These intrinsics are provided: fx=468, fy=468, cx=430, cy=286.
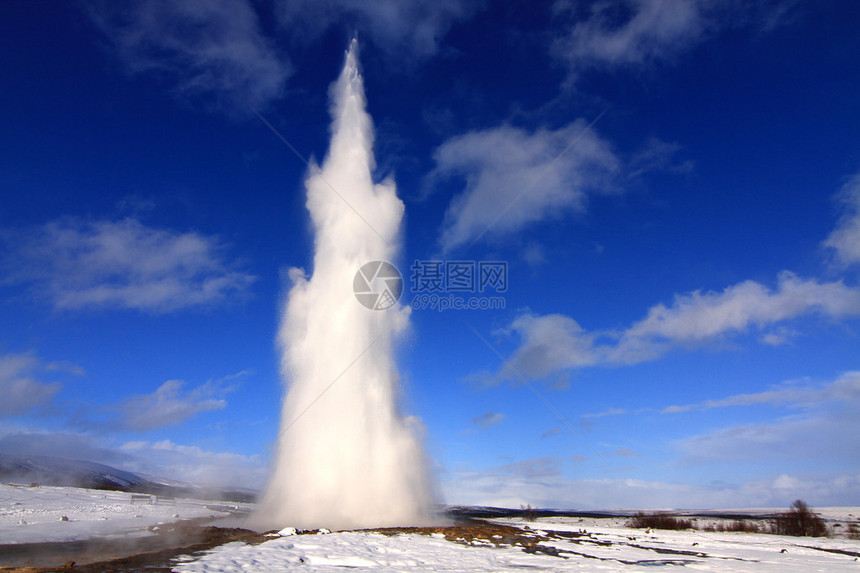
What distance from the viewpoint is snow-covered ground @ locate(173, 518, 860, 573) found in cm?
1648

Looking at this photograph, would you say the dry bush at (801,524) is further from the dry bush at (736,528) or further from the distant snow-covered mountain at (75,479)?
the distant snow-covered mountain at (75,479)

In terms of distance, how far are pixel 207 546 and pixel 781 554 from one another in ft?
110

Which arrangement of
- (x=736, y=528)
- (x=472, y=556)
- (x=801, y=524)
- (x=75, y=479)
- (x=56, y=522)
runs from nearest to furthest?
(x=472, y=556), (x=56, y=522), (x=801, y=524), (x=736, y=528), (x=75, y=479)

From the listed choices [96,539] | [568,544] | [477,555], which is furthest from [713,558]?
[96,539]

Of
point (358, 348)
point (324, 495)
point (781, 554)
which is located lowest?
point (781, 554)

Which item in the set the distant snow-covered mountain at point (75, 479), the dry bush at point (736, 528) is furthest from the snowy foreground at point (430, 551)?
the distant snow-covered mountain at point (75, 479)

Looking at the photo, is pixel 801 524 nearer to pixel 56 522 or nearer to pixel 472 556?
pixel 472 556

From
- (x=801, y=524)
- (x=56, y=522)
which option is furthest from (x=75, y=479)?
(x=801, y=524)

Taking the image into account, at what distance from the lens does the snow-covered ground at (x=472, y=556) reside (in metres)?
16.5

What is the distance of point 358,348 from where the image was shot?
1526 inches

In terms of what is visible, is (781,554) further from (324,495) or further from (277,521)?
(277,521)

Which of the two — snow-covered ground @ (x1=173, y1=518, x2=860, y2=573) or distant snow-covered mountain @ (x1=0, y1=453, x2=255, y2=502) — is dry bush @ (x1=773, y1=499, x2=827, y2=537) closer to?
snow-covered ground @ (x1=173, y1=518, x2=860, y2=573)

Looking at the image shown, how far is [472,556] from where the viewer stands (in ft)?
67.8

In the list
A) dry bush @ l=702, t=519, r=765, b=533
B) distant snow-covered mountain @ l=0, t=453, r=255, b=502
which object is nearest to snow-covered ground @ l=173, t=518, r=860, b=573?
dry bush @ l=702, t=519, r=765, b=533
